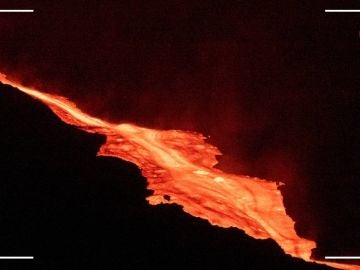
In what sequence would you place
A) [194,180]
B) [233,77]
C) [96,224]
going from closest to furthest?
[96,224] < [194,180] < [233,77]

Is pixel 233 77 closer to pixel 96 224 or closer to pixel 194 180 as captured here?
pixel 194 180

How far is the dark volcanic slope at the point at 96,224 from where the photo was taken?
2527mm

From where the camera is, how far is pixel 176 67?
352 centimetres

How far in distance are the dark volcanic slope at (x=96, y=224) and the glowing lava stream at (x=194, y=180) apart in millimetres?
69

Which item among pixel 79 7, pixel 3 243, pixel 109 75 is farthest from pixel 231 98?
pixel 3 243

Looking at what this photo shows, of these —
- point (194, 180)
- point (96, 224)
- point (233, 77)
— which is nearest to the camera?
point (96, 224)

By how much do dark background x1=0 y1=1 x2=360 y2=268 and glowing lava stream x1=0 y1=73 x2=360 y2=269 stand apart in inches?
3.1

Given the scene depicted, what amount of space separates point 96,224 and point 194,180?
0.55 m

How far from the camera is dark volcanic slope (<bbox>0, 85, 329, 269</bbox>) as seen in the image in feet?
8.29

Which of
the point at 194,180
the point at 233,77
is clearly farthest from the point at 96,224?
the point at 233,77

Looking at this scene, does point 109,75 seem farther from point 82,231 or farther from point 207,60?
point 82,231

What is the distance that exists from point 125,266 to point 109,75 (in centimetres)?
128

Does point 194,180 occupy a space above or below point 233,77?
below

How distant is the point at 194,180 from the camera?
2.86 m
